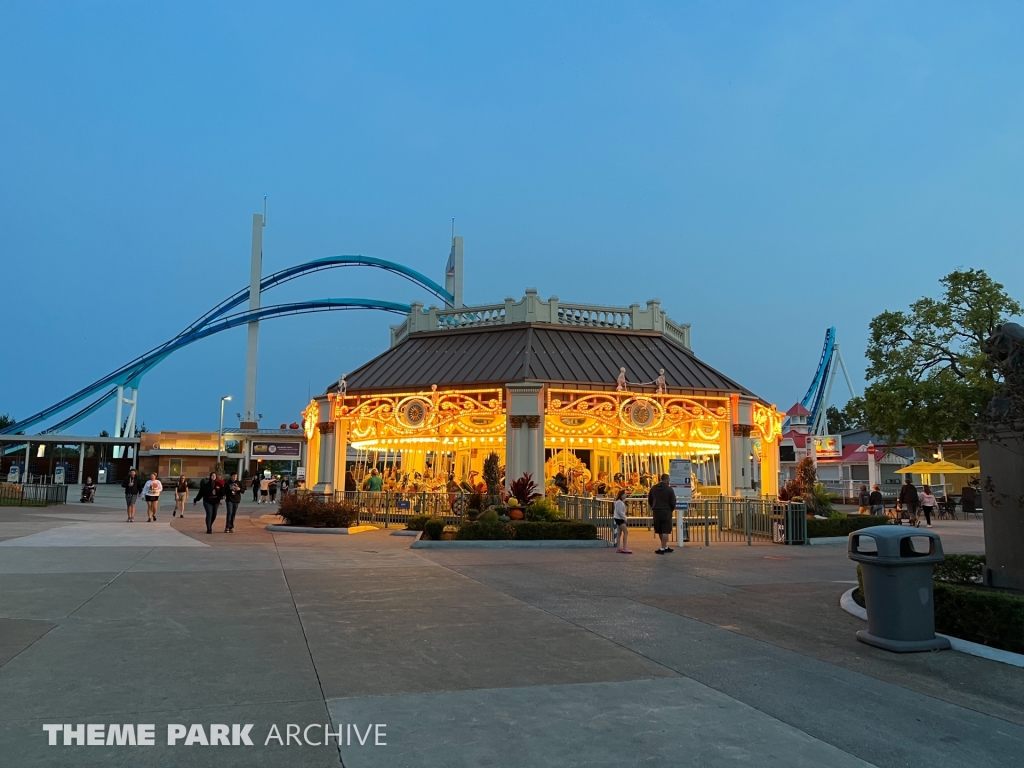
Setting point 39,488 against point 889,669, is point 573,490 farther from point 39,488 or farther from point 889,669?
point 39,488

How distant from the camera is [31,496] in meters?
34.2

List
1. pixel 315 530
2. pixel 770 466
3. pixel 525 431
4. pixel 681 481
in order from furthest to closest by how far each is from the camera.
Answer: pixel 770 466 → pixel 525 431 → pixel 315 530 → pixel 681 481

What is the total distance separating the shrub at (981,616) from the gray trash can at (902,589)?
328 mm

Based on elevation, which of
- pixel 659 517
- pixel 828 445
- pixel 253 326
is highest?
pixel 253 326

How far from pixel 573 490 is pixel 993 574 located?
58.4 feet

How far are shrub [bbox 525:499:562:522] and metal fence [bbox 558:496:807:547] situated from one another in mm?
1092

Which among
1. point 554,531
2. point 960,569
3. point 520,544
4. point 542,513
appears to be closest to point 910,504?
point 542,513

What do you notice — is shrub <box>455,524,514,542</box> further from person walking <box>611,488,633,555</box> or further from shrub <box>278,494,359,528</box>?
shrub <box>278,494,359,528</box>

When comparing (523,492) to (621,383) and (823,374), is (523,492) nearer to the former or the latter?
(621,383)

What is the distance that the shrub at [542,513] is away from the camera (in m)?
18.9

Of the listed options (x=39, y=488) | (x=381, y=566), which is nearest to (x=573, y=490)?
(x=381, y=566)

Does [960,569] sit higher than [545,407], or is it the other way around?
[545,407]

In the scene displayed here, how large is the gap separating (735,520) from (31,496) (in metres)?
31.3

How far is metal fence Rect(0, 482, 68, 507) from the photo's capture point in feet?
102
